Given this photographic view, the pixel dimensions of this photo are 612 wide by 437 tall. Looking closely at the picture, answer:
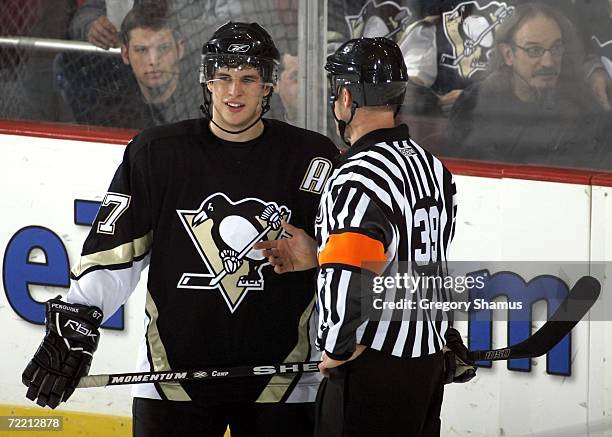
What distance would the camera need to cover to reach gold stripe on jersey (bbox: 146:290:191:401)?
102 inches

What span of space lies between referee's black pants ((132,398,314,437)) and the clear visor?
70 centimetres

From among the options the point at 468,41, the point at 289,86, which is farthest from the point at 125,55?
the point at 468,41

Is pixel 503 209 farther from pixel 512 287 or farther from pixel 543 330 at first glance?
pixel 543 330

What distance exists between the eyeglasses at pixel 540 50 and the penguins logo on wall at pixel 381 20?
1.08 feet

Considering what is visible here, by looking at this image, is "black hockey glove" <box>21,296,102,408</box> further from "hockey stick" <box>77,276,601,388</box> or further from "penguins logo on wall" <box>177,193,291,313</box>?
"penguins logo on wall" <box>177,193,291,313</box>

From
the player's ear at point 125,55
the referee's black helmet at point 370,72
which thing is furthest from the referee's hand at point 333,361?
the player's ear at point 125,55

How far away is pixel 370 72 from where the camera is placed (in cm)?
241

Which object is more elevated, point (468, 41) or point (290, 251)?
point (468, 41)

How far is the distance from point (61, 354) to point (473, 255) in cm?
133

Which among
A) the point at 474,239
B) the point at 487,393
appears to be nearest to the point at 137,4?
the point at 474,239

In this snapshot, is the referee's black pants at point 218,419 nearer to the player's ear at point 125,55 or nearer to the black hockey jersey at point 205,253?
the black hockey jersey at point 205,253

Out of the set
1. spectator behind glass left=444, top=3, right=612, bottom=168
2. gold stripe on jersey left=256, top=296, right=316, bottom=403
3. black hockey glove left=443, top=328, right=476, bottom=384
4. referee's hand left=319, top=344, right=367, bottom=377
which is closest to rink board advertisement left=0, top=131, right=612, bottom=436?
spectator behind glass left=444, top=3, right=612, bottom=168

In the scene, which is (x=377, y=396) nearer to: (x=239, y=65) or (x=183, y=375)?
(x=183, y=375)

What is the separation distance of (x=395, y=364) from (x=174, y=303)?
0.52 metres
